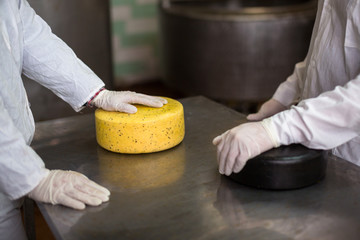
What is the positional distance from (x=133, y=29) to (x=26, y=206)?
2922mm

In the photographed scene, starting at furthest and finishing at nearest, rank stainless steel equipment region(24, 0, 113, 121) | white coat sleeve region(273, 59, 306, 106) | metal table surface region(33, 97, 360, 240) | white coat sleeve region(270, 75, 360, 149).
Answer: stainless steel equipment region(24, 0, 113, 121) → white coat sleeve region(273, 59, 306, 106) → white coat sleeve region(270, 75, 360, 149) → metal table surface region(33, 97, 360, 240)

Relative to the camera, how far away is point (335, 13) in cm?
126

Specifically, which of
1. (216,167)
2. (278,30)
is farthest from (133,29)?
(216,167)

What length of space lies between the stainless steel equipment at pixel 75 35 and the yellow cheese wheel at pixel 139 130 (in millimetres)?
1268

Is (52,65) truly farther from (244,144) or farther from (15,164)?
(244,144)

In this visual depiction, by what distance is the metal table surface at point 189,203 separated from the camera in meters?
0.96

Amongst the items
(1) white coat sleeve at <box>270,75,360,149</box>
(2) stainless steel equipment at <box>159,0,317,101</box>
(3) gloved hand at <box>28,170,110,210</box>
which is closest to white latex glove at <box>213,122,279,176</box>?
(1) white coat sleeve at <box>270,75,360,149</box>

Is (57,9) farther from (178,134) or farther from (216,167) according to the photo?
(216,167)

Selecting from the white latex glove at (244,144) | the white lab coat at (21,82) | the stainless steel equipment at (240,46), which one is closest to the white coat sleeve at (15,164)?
the white lab coat at (21,82)

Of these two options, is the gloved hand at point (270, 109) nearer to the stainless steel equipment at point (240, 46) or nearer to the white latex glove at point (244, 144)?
the white latex glove at point (244, 144)

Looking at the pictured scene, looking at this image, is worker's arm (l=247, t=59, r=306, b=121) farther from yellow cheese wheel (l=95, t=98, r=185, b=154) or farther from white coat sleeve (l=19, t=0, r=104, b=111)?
white coat sleeve (l=19, t=0, r=104, b=111)

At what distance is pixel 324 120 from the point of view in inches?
42.6

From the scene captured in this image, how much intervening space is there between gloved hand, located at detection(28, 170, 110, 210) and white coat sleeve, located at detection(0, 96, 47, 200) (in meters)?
0.02

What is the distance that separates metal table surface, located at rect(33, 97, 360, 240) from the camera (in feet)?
3.16
